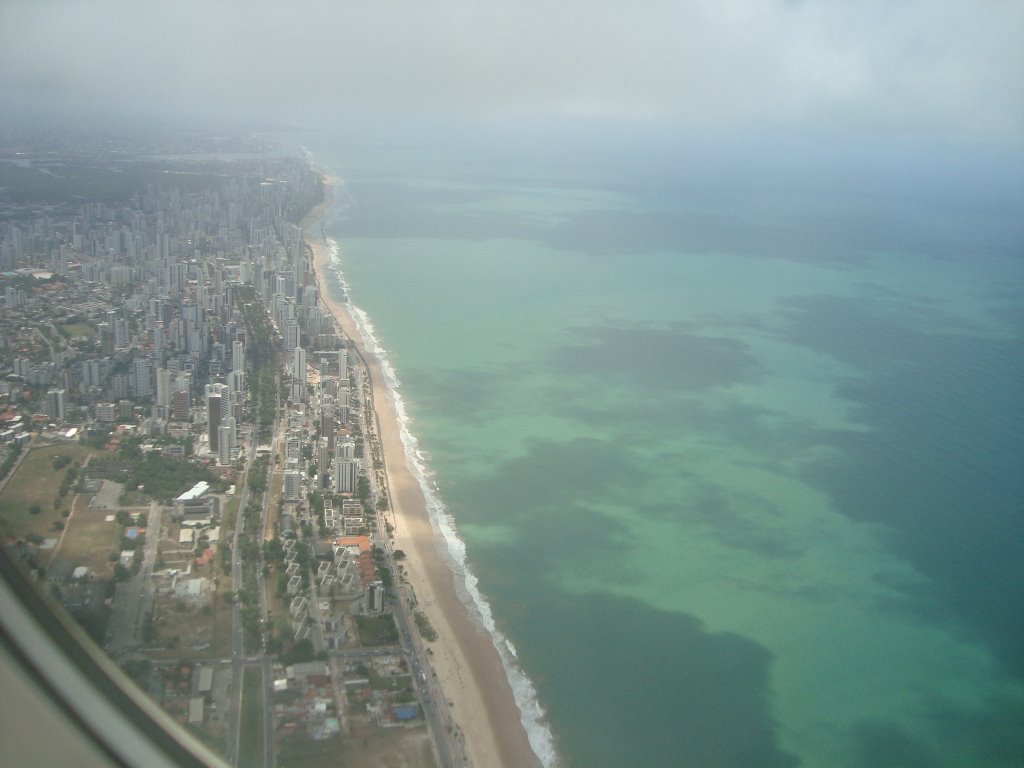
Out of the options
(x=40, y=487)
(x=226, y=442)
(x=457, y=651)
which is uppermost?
(x=40, y=487)

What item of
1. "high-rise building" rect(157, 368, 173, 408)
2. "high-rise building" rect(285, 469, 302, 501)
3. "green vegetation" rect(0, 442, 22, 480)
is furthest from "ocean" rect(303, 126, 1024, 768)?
"green vegetation" rect(0, 442, 22, 480)

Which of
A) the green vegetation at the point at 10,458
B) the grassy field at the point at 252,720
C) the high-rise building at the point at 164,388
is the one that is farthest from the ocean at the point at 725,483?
the green vegetation at the point at 10,458

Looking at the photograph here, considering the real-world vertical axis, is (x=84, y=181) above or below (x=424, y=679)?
above

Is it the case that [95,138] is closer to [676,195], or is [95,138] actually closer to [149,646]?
[149,646]

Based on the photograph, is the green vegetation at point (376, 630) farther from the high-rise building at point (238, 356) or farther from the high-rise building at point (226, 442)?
the high-rise building at point (238, 356)

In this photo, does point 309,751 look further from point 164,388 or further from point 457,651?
point 164,388

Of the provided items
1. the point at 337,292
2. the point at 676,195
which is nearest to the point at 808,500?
the point at 337,292

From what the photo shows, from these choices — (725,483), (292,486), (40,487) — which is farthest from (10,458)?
(725,483)

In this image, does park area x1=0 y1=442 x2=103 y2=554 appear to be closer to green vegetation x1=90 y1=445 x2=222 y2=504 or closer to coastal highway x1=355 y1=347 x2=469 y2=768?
green vegetation x1=90 y1=445 x2=222 y2=504
